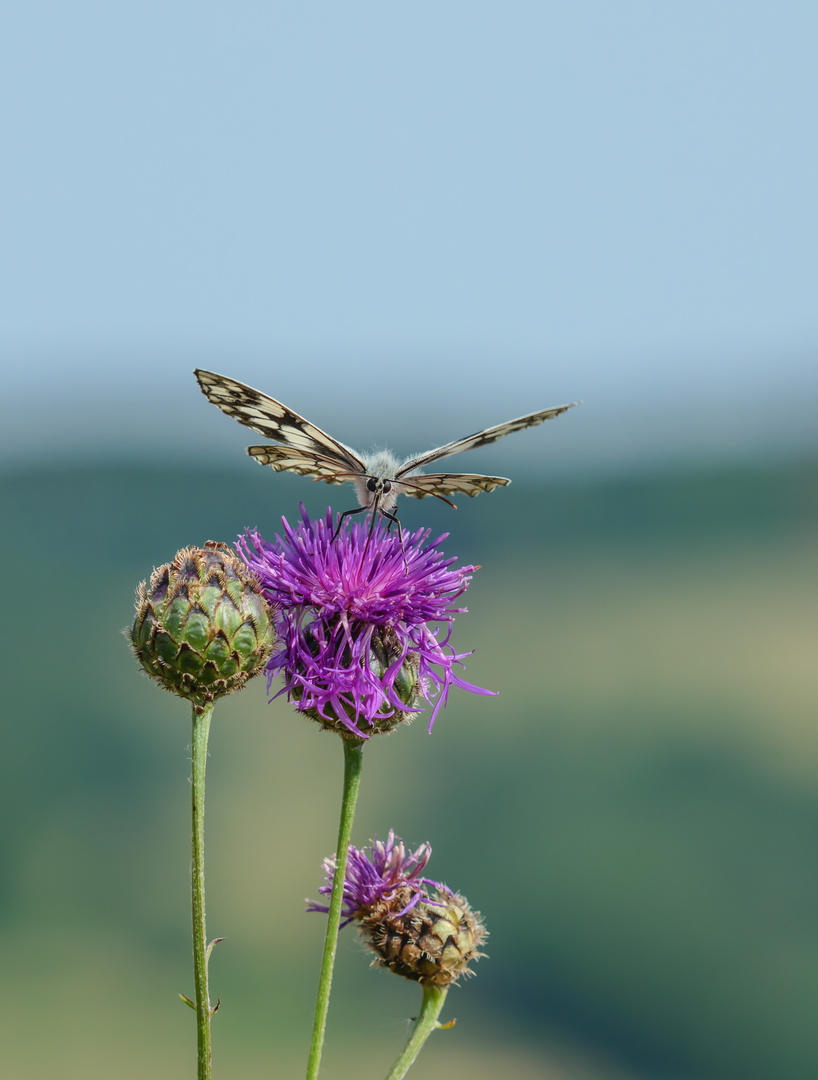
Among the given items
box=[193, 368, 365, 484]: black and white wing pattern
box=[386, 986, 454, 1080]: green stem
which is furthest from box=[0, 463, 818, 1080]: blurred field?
box=[386, 986, 454, 1080]: green stem

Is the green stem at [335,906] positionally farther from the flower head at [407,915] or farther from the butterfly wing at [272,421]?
the butterfly wing at [272,421]

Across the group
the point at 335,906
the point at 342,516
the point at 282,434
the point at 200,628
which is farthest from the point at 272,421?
the point at 335,906

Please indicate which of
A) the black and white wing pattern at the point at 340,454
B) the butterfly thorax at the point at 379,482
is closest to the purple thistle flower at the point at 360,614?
the butterfly thorax at the point at 379,482

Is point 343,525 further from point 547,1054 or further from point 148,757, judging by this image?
point 148,757

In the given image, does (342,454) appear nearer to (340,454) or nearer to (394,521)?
(340,454)

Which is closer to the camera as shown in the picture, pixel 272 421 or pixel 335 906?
pixel 335 906

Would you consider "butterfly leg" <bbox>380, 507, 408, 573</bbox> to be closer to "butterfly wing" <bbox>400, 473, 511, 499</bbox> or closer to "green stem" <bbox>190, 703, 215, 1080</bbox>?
"butterfly wing" <bbox>400, 473, 511, 499</bbox>
